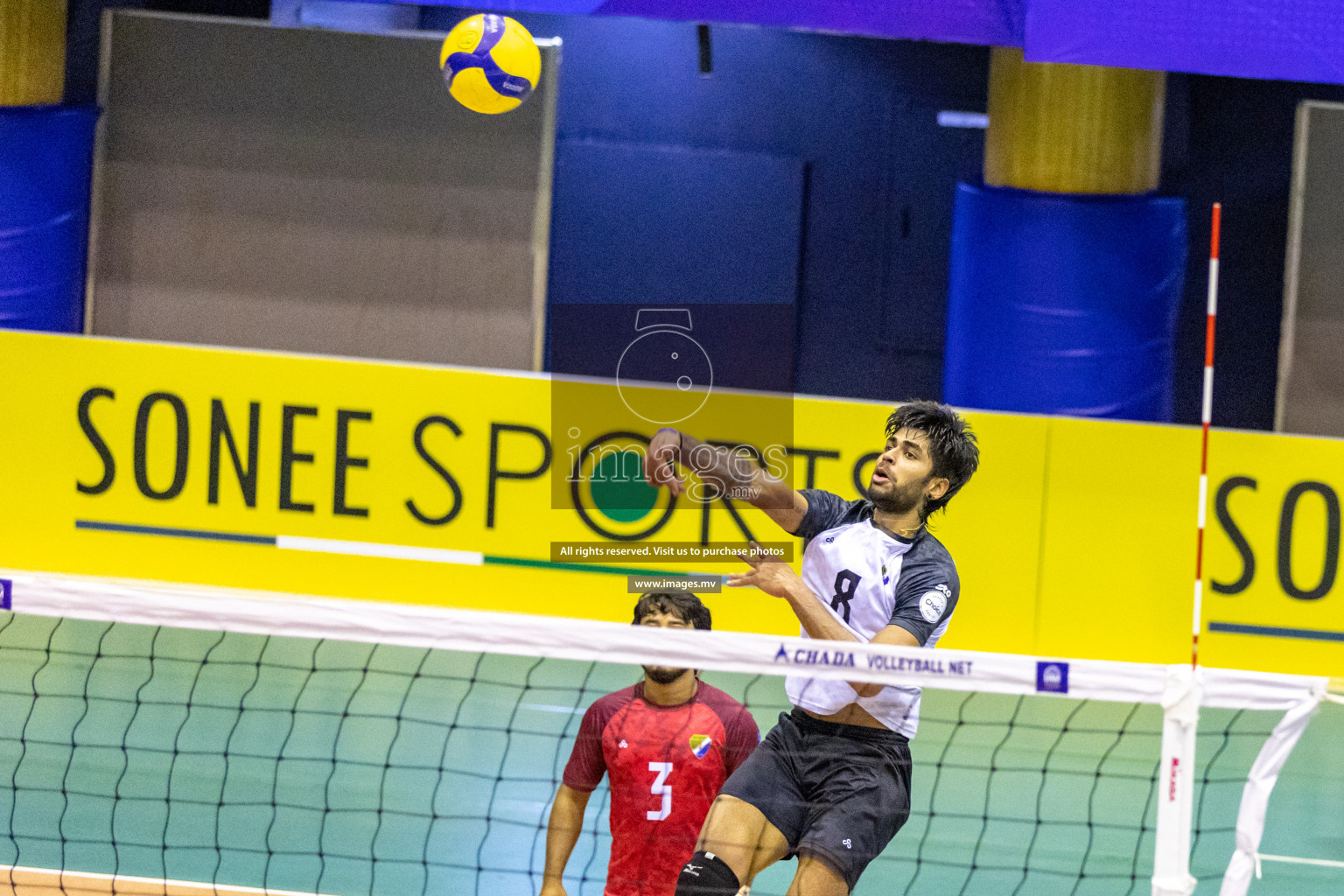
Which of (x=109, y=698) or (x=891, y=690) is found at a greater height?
(x=891, y=690)

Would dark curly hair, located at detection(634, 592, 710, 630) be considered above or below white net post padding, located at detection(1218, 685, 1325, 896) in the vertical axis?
above

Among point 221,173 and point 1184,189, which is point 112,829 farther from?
point 1184,189

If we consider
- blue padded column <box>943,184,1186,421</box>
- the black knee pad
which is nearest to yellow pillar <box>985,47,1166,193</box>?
blue padded column <box>943,184,1186,421</box>

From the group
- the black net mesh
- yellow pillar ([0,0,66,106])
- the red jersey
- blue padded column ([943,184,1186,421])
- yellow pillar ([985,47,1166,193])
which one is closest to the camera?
the red jersey

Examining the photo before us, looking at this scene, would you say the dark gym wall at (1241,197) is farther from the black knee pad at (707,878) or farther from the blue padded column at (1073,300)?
the black knee pad at (707,878)

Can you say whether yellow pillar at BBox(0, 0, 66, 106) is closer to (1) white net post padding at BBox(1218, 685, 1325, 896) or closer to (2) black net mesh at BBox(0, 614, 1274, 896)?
(2) black net mesh at BBox(0, 614, 1274, 896)

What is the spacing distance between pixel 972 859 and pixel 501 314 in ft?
16.8

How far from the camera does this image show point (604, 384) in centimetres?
911

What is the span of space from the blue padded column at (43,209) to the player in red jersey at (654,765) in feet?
21.6

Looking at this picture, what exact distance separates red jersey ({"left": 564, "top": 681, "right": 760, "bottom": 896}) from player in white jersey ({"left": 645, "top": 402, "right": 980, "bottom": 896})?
0.18m

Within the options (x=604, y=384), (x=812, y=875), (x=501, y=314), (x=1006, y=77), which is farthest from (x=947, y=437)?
(x=501, y=314)

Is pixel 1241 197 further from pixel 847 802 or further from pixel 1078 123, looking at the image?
pixel 847 802

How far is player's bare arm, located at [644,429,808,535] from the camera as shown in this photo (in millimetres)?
4777

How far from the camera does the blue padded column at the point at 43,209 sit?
9.79 metres
